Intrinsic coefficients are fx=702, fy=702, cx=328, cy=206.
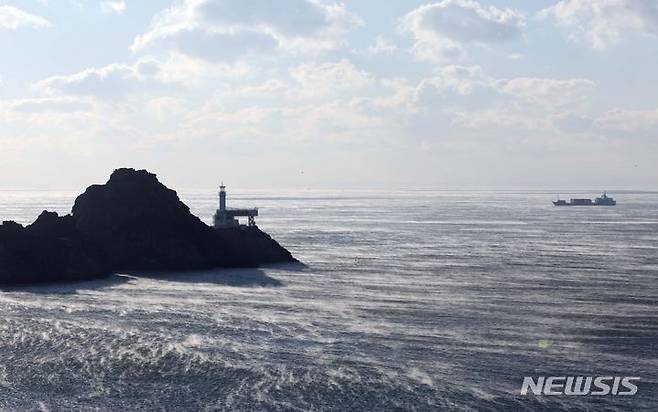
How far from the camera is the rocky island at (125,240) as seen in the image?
308ft

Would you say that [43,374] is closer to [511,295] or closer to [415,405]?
[415,405]

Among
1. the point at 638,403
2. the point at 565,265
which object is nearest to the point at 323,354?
the point at 638,403

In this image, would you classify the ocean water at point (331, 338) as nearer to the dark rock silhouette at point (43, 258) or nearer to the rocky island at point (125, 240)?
the dark rock silhouette at point (43, 258)

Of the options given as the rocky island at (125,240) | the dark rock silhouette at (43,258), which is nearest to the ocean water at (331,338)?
the dark rock silhouette at (43,258)

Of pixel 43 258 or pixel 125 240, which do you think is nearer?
pixel 43 258

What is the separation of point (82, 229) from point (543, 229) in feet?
414

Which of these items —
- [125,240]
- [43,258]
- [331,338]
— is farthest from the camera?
[125,240]

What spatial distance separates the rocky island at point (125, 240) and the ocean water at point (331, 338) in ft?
22.0

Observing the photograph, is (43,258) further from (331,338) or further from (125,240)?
(331,338)

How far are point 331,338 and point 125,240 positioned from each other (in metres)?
58.8

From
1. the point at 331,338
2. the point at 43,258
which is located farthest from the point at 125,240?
the point at 331,338

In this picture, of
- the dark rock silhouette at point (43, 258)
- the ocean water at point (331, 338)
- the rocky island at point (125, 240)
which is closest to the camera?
the ocean water at point (331, 338)

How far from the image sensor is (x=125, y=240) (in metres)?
107

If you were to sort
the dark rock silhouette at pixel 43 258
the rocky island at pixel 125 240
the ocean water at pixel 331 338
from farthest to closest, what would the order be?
the rocky island at pixel 125 240 → the dark rock silhouette at pixel 43 258 → the ocean water at pixel 331 338
